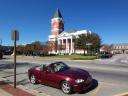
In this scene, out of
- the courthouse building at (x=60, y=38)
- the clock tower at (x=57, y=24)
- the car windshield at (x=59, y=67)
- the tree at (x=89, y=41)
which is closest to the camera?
the car windshield at (x=59, y=67)

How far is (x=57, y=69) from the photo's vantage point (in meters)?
12.9

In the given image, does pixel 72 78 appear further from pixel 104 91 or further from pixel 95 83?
pixel 95 83

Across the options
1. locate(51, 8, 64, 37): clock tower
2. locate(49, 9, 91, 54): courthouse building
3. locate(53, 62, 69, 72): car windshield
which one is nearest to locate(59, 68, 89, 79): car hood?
locate(53, 62, 69, 72): car windshield

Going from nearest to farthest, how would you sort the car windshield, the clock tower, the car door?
the car door
the car windshield
the clock tower

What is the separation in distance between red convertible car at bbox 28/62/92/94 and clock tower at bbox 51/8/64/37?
450 feet

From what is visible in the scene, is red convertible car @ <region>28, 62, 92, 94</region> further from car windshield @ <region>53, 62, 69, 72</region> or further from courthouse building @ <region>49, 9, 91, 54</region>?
courthouse building @ <region>49, 9, 91, 54</region>

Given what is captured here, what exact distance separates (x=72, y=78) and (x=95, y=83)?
3.23m

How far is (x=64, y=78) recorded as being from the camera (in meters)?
11.8

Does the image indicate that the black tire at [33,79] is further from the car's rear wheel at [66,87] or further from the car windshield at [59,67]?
the car's rear wheel at [66,87]

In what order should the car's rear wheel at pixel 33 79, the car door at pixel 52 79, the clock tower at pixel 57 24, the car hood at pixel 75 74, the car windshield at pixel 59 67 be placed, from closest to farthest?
the car hood at pixel 75 74, the car door at pixel 52 79, the car windshield at pixel 59 67, the car's rear wheel at pixel 33 79, the clock tower at pixel 57 24

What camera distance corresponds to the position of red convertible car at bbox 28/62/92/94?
11.4 meters

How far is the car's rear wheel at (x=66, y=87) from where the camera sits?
1159cm

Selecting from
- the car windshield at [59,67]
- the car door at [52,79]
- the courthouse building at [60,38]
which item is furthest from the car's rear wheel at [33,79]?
the courthouse building at [60,38]

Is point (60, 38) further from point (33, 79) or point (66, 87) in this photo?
point (66, 87)
